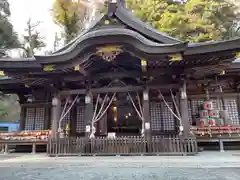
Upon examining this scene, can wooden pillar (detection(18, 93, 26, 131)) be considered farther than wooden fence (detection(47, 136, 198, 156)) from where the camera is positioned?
Yes

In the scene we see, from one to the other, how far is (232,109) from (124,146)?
6246 mm

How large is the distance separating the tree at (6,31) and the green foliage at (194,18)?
13463 millimetres

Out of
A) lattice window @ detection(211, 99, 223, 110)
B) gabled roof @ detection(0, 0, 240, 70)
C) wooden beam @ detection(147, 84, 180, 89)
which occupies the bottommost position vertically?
lattice window @ detection(211, 99, 223, 110)

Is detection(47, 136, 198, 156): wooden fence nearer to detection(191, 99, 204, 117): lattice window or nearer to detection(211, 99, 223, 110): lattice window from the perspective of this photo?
detection(191, 99, 204, 117): lattice window

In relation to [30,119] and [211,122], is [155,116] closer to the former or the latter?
A: [211,122]

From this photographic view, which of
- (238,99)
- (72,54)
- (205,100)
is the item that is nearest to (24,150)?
(72,54)

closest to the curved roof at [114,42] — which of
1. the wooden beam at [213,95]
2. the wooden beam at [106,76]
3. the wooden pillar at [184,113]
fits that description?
the wooden beam at [106,76]

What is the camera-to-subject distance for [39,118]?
36.4ft

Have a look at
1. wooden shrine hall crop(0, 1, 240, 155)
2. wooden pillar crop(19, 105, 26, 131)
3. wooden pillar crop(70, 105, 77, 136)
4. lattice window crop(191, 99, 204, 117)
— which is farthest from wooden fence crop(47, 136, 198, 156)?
wooden pillar crop(19, 105, 26, 131)

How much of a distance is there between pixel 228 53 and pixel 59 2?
798 inches

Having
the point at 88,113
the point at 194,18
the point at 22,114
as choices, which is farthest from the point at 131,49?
the point at 194,18

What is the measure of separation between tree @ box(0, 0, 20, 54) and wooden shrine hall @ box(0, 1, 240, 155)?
11.2 meters

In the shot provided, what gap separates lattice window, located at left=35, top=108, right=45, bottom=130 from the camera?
1099cm

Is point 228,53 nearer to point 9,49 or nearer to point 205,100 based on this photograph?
point 205,100
